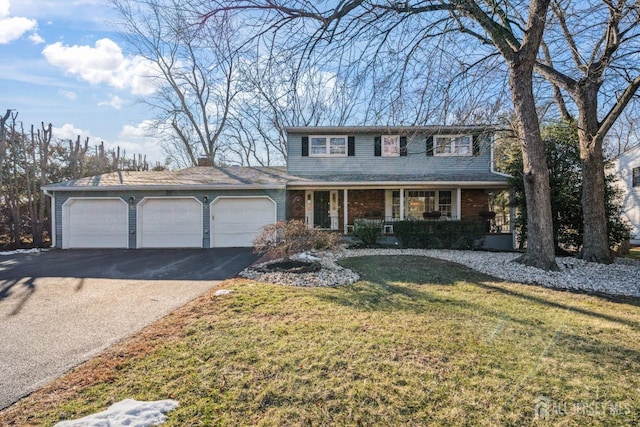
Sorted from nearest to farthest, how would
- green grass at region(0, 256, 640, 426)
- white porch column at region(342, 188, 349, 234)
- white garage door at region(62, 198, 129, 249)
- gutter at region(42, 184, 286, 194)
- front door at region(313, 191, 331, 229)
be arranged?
green grass at region(0, 256, 640, 426) → gutter at region(42, 184, 286, 194) → white garage door at region(62, 198, 129, 249) → white porch column at region(342, 188, 349, 234) → front door at region(313, 191, 331, 229)

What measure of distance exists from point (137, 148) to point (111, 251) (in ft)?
47.6

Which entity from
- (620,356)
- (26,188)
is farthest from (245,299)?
(26,188)

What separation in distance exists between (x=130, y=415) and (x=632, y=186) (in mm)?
20557

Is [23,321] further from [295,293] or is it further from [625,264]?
[625,264]

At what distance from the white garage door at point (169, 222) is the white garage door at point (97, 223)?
730 millimetres

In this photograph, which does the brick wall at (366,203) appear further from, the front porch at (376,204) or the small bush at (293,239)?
the small bush at (293,239)

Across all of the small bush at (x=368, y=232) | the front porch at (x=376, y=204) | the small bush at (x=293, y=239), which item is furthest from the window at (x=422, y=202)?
the small bush at (x=293, y=239)

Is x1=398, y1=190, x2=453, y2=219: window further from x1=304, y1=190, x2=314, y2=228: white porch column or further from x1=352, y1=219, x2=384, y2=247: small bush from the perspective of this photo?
x1=304, y1=190, x2=314, y2=228: white porch column

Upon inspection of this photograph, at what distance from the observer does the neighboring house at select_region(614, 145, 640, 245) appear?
14508 mm

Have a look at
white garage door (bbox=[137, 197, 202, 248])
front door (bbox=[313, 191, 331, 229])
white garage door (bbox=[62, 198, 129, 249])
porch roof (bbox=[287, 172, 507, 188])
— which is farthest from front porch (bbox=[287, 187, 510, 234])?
white garage door (bbox=[62, 198, 129, 249])

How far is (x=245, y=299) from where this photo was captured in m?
5.27

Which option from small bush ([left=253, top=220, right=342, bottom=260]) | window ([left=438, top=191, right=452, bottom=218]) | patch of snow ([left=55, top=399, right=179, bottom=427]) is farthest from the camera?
window ([left=438, top=191, right=452, bottom=218])

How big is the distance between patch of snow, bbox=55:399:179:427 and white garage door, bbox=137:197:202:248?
423 inches

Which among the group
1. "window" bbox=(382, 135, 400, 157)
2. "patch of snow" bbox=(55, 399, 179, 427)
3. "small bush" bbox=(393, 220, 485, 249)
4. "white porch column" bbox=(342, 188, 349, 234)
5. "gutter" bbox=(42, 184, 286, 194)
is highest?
"window" bbox=(382, 135, 400, 157)
